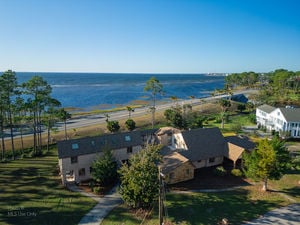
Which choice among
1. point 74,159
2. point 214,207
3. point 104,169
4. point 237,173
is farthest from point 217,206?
point 74,159

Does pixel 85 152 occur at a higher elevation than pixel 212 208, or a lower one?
higher

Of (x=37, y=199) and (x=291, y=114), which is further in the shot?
(x=291, y=114)

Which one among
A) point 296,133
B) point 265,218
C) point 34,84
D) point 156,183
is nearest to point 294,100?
point 296,133

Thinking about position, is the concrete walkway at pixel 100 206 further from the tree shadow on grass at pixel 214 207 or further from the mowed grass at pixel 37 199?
the tree shadow on grass at pixel 214 207

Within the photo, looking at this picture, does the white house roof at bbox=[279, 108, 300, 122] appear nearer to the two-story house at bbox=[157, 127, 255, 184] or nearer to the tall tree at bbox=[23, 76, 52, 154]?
the two-story house at bbox=[157, 127, 255, 184]

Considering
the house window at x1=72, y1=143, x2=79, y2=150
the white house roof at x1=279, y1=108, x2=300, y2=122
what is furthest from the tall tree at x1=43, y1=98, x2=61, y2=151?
the white house roof at x1=279, y1=108, x2=300, y2=122

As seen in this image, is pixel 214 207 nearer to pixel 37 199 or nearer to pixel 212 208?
pixel 212 208

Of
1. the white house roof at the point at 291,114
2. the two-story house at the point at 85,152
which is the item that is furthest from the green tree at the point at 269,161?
the white house roof at the point at 291,114
